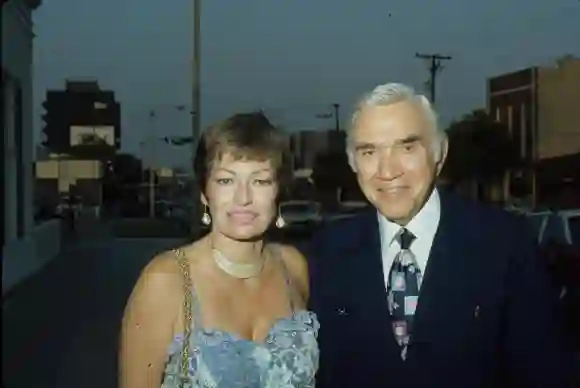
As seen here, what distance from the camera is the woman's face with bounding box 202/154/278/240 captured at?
2.32 meters

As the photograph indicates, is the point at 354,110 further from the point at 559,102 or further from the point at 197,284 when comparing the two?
the point at 559,102

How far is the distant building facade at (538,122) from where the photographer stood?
1052 cm

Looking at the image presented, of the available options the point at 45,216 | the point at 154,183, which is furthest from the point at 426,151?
the point at 45,216

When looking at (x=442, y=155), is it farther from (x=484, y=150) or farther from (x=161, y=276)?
(x=484, y=150)

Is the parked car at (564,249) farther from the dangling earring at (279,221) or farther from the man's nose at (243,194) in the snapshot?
the man's nose at (243,194)

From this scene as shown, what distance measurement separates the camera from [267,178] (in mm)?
2348

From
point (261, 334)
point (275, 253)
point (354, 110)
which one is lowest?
point (261, 334)

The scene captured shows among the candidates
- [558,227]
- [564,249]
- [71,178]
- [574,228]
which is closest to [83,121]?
[71,178]

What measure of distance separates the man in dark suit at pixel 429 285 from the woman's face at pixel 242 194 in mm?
199

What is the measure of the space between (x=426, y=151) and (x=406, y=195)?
0.32ft

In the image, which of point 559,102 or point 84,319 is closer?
point 84,319

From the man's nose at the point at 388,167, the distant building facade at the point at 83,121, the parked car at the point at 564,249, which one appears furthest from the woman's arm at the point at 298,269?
the distant building facade at the point at 83,121

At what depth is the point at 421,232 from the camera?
7.38 ft

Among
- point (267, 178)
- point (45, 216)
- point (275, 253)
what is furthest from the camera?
point (45, 216)
